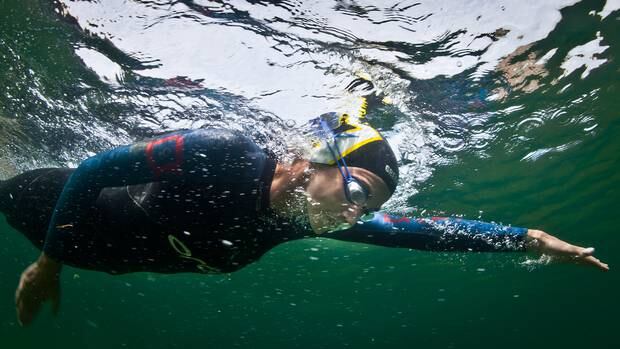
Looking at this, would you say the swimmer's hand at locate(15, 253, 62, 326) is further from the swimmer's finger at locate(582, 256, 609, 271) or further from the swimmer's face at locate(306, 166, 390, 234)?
the swimmer's finger at locate(582, 256, 609, 271)

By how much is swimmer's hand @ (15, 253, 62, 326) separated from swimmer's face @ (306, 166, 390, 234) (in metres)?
2.77

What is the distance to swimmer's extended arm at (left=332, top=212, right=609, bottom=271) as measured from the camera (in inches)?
159

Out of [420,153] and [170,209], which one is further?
[420,153]

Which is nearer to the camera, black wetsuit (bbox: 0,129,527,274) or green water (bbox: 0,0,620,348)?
black wetsuit (bbox: 0,129,527,274)

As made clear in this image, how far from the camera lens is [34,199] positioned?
4.29m

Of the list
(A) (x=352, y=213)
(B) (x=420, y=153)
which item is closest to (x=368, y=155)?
(A) (x=352, y=213)

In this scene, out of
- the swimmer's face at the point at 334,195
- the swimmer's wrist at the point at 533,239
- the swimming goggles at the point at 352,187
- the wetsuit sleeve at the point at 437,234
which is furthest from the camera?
the wetsuit sleeve at the point at 437,234

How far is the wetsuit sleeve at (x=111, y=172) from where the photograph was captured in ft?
10.7

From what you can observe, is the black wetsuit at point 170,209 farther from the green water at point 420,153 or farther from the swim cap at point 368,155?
the green water at point 420,153

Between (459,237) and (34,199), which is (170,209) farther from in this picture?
(459,237)

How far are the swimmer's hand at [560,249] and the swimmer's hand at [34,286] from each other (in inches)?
211

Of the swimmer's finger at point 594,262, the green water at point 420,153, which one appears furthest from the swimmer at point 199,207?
the green water at point 420,153

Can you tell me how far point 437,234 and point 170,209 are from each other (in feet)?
10.7

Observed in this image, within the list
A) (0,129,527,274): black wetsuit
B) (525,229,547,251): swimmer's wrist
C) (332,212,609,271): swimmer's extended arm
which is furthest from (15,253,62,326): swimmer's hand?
(525,229,547,251): swimmer's wrist
